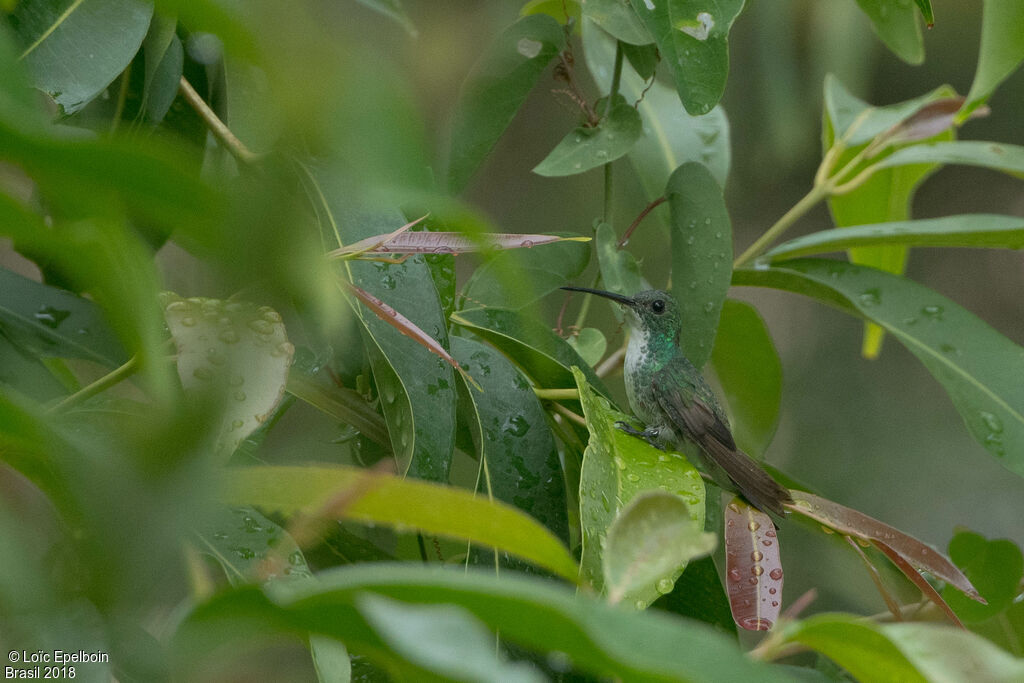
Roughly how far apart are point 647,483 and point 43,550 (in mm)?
641

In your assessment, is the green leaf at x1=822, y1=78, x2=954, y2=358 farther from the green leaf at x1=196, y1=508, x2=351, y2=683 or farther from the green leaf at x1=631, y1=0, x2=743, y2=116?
the green leaf at x1=196, y1=508, x2=351, y2=683

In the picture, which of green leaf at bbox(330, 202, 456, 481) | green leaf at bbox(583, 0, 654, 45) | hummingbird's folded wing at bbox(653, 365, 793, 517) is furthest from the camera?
hummingbird's folded wing at bbox(653, 365, 793, 517)

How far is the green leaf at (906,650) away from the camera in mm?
531

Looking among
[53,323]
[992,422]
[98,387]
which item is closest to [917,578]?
[992,422]

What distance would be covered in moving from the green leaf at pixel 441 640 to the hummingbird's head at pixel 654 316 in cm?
128

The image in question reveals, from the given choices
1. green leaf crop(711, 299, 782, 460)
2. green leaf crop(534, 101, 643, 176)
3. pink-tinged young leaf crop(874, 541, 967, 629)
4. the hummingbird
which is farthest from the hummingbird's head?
pink-tinged young leaf crop(874, 541, 967, 629)

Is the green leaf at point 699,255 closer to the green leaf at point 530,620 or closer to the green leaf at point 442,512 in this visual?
the green leaf at point 442,512

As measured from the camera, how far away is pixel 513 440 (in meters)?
1.10

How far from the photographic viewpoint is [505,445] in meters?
1.09

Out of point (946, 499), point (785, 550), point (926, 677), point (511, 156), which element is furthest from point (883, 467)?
point (926, 677)

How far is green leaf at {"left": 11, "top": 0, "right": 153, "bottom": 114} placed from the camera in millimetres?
969

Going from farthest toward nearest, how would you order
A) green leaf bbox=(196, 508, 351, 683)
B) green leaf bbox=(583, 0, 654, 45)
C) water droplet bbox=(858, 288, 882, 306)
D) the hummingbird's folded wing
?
water droplet bbox=(858, 288, 882, 306) → the hummingbird's folded wing → green leaf bbox=(583, 0, 654, 45) → green leaf bbox=(196, 508, 351, 683)

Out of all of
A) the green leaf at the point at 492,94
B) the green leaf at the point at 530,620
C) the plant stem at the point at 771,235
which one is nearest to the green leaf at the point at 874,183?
the plant stem at the point at 771,235

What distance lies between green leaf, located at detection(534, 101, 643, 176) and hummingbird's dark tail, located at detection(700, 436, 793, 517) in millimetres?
498
